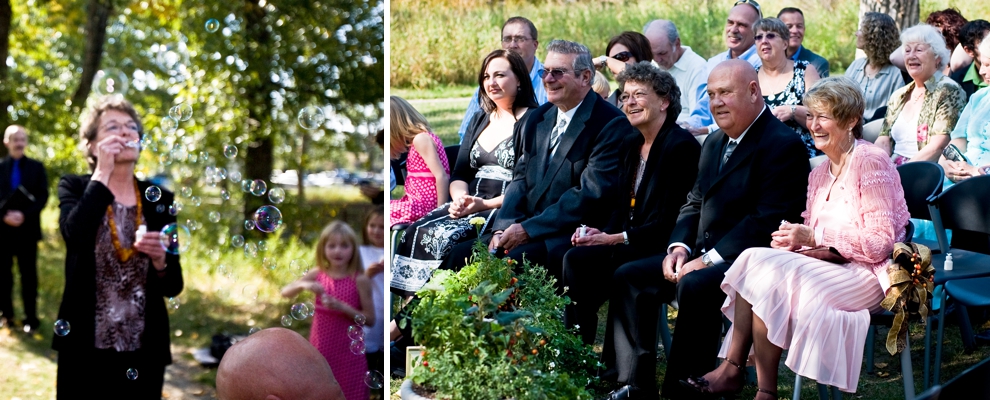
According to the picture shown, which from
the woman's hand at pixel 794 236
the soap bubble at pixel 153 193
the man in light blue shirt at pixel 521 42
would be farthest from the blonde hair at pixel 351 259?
the woman's hand at pixel 794 236

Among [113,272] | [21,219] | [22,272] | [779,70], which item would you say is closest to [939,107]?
[779,70]

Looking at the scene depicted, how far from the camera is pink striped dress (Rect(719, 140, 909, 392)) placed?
140 inches

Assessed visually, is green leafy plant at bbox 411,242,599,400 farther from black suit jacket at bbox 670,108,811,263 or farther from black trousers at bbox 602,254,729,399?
black suit jacket at bbox 670,108,811,263

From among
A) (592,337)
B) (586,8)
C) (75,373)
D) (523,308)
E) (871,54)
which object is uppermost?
(586,8)

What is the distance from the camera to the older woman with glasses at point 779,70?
17.9ft

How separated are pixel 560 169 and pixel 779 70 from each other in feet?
4.89

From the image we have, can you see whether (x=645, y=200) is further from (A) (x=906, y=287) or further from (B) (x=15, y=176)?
(B) (x=15, y=176)

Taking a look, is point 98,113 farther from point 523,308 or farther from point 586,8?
point 586,8

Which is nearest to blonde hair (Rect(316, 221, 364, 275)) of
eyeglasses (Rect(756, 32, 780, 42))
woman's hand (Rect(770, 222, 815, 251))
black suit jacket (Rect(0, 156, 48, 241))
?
woman's hand (Rect(770, 222, 815, 251))

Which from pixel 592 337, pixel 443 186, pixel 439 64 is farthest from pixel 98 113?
pixel 439 64

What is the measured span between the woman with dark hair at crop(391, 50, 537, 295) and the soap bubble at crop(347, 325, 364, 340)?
2.04 ft

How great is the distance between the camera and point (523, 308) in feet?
12.2

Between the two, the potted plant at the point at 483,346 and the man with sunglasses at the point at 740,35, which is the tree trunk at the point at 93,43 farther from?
the potted plant at the point at 483,346

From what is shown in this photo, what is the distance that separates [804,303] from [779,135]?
0.81 m
